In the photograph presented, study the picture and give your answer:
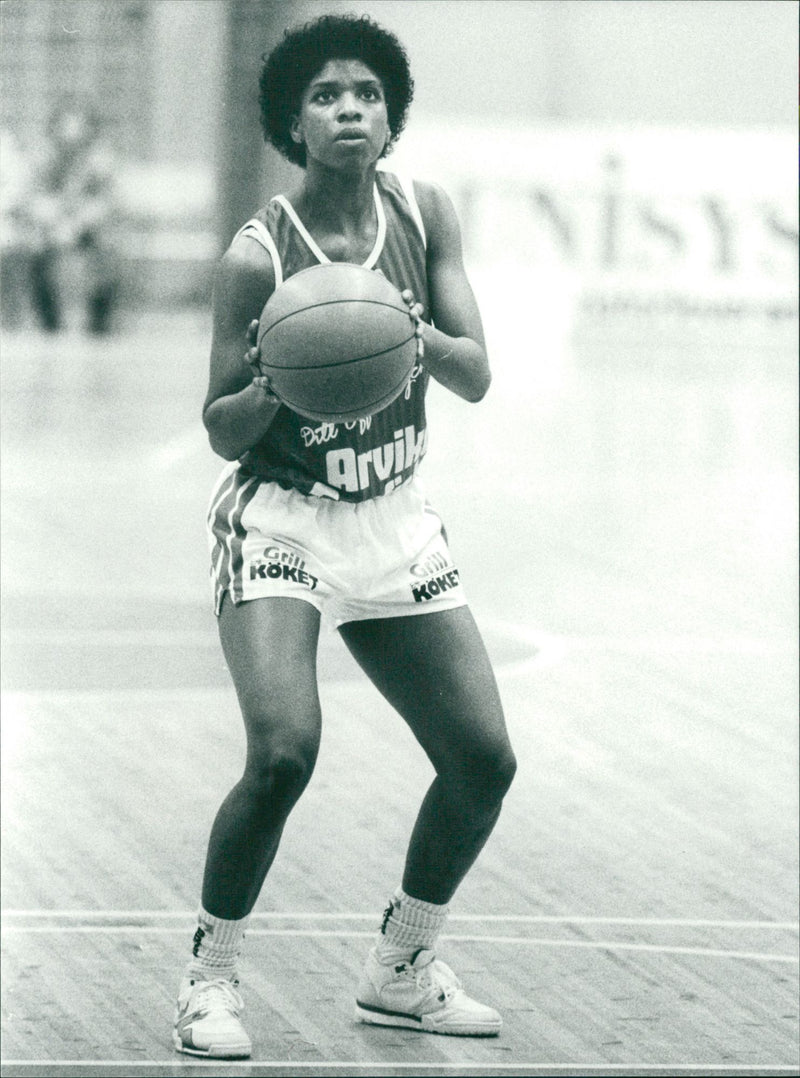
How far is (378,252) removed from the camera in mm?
3721

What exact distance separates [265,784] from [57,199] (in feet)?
52.6

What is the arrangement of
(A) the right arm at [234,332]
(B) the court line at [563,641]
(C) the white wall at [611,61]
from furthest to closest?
(C) the white wall at [611,61], (B) the court line at [563,641], (A) the right arm at [234,332]

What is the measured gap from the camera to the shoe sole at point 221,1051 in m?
3.70

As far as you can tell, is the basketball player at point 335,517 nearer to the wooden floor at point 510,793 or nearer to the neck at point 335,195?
the neck at point 335,195

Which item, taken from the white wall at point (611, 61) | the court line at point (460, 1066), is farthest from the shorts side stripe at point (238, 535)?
the white wall at point (611, 61)

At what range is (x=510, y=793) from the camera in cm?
571

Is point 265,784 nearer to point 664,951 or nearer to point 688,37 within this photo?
point 664,951

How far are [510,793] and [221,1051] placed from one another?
2.11 m

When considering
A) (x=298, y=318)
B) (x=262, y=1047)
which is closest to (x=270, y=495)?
(x=298, y=318)

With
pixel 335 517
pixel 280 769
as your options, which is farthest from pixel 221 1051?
pixel 335 517

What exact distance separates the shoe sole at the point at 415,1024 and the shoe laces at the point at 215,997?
277 millimetres

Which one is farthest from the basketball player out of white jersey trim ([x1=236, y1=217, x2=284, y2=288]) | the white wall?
the white wall

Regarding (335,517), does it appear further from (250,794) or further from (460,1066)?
(460,1066)

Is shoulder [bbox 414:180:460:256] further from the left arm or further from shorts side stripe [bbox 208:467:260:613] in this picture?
shorts side stripe [bbox 208:467:260:613]
